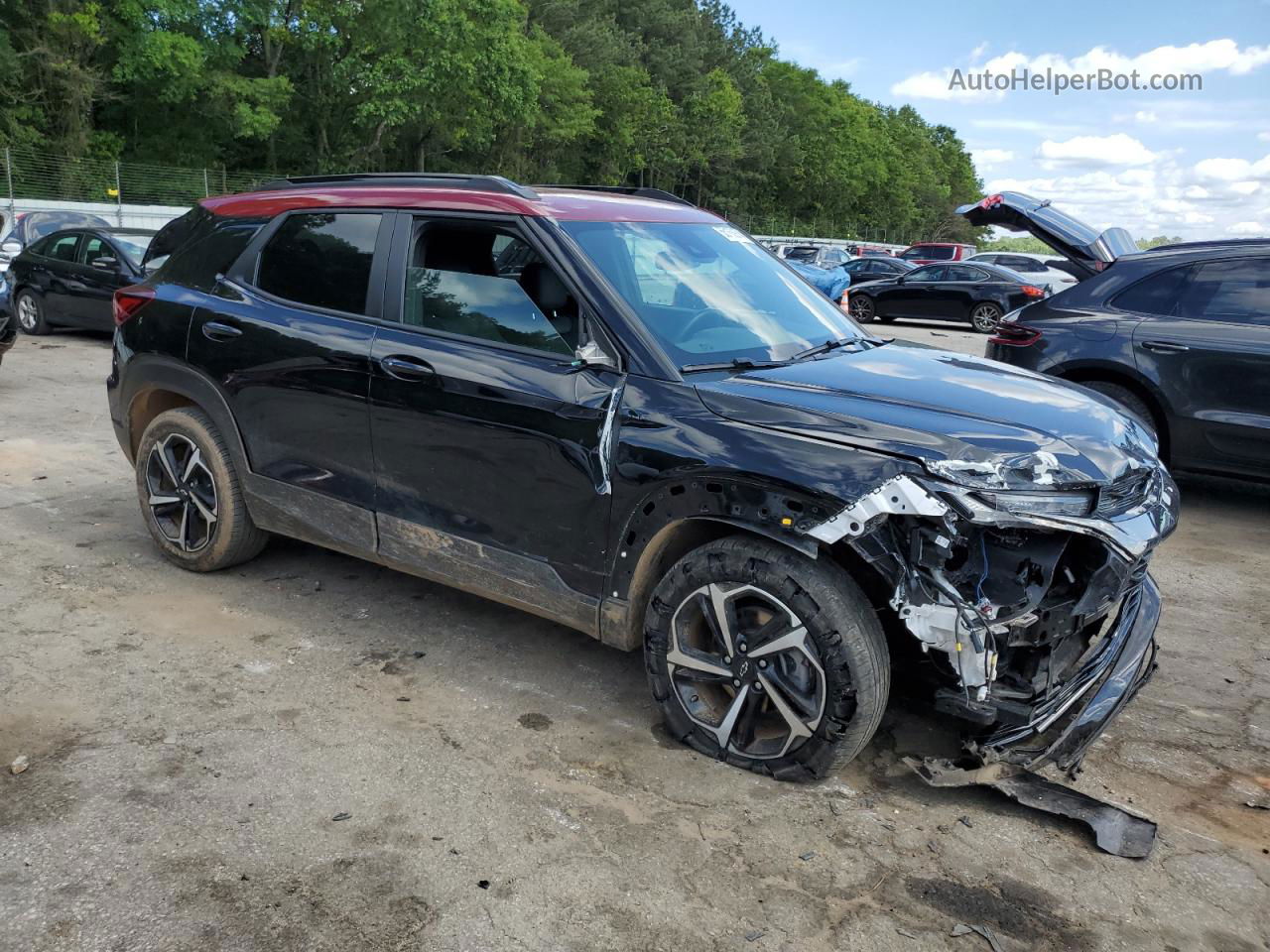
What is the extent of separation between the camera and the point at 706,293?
160 inches

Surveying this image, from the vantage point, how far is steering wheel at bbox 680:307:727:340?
3.75 metres

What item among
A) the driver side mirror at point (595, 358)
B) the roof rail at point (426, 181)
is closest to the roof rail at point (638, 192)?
the roof rail at point (426, 181)

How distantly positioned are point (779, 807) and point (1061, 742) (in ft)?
2.99

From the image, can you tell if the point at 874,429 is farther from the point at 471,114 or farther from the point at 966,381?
the point at 471,114

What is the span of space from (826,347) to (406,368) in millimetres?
1680

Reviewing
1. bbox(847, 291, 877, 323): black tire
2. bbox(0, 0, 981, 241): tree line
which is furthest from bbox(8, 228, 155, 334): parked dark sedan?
bbox(0, 0, 981, 241): tree line

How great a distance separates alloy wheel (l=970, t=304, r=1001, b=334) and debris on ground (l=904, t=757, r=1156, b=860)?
757 inches

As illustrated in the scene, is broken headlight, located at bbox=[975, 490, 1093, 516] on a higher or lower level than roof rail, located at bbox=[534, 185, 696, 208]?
lower

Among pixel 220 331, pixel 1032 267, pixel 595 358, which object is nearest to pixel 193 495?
pixel 220 331

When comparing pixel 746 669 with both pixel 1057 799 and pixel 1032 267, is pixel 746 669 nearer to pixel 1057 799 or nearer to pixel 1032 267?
pixel 1057 799

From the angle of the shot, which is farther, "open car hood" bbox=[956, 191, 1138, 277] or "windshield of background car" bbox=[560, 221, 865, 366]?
"open car hood" bbox=[956, 191, 1138, 277]

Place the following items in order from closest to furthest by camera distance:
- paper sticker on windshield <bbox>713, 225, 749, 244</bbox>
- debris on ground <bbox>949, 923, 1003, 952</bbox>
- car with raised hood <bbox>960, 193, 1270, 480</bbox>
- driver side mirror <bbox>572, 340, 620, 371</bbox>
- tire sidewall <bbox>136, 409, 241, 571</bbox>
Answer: debris on ground <bbox>949, 923, 1003, 952</bbox> → driver side mirror <bbox>572, 340, 620, 371</bbox> → paper sticker on windshield <bbox>713, 225, 749, 244</bbox> → tire sidewall <bbox>136, 409, 241, 571</bbox> → car with raised hood <bbox>960, 193, 1270, 480</bbox>

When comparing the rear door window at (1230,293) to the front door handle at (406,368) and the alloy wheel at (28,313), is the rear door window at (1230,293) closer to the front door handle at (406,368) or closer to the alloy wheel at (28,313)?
the front door handle at (406,368)

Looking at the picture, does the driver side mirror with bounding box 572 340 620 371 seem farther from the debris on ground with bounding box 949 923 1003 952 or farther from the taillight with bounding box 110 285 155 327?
the taillight with bounding box 110 285 155 327
